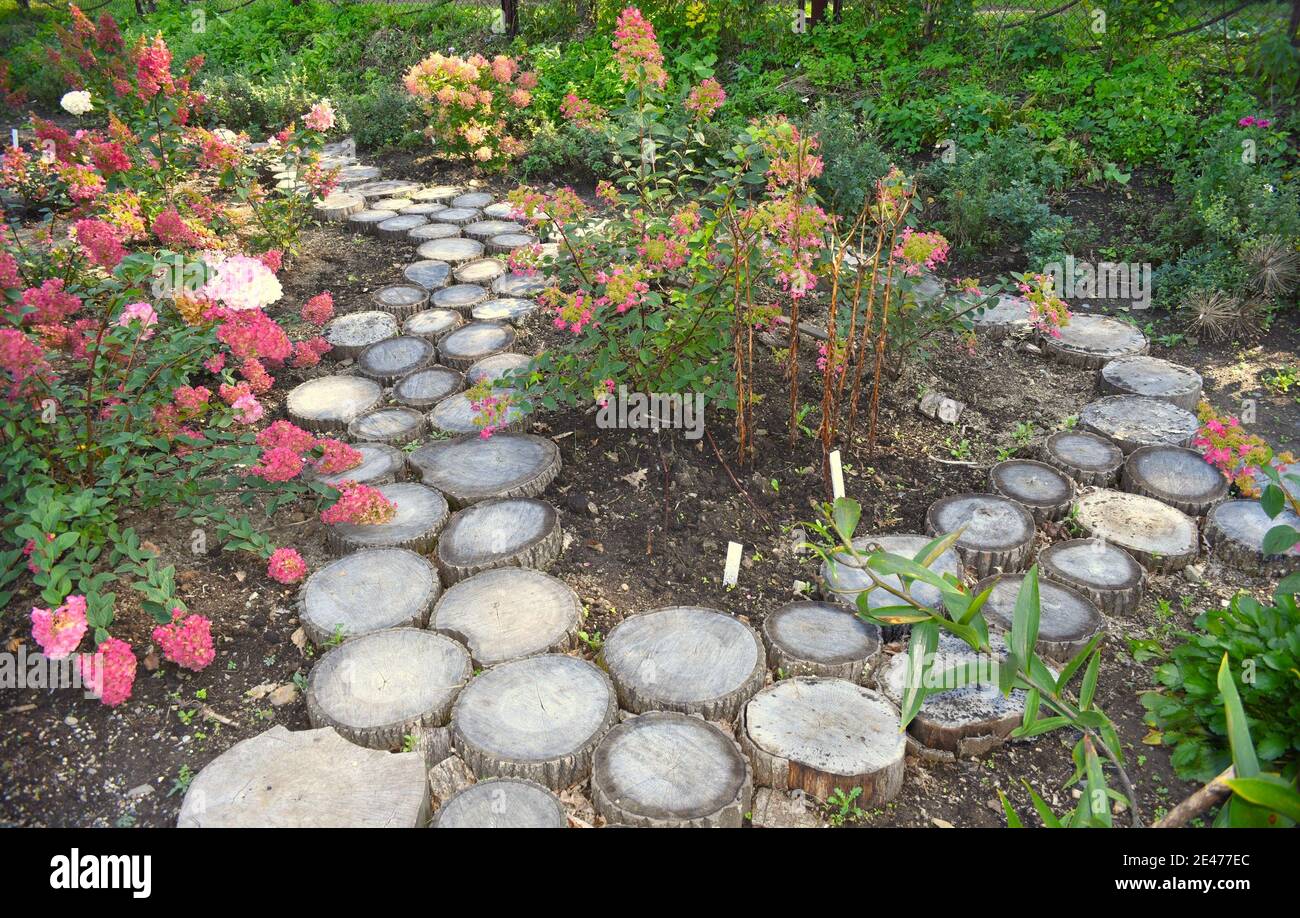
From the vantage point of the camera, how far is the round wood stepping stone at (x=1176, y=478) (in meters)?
3.28

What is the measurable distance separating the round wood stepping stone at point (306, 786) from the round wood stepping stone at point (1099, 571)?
84.6 inches

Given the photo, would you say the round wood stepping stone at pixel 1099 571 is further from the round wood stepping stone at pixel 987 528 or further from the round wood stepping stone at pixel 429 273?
the round wood stepping stone at pixel 429 273

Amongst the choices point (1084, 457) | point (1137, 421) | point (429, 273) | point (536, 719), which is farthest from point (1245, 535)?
point (429, 273)

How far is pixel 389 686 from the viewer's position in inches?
95.0

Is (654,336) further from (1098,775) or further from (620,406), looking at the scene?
(1098,775)

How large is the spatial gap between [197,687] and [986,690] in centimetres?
229

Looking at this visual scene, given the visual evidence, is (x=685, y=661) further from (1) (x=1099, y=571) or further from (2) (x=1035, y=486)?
(2) (x=1035, y=486)

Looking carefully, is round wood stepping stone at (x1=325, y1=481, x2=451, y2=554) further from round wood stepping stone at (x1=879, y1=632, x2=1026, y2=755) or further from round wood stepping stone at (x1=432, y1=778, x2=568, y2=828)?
round wood stepping stone at (x1=879, y1=632, x2=1026, y2=755)

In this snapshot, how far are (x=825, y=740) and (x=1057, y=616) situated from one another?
95 cm

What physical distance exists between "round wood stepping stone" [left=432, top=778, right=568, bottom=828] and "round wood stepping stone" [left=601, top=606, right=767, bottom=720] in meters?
0.42

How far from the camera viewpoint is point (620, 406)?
3.50 m

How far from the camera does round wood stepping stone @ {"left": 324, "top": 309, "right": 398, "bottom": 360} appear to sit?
4430mm

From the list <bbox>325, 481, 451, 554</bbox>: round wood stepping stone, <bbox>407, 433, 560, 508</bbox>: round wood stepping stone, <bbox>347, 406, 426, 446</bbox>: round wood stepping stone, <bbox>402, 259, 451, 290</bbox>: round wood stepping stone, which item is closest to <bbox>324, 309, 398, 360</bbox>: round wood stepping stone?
<bbox>402, 259, 451, 290</bbox>: round wood stepping stone
